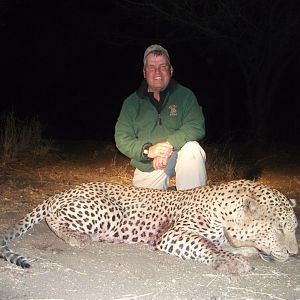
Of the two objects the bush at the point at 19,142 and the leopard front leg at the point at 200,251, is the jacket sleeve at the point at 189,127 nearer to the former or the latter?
the leopard front leg at the point at 200,251

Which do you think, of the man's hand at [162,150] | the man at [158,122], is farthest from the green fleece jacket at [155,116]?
the man's hand at [162,150]

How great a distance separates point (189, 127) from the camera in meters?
5.28

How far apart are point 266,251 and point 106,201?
1257mm

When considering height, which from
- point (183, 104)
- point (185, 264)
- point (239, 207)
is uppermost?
point (183, 104)

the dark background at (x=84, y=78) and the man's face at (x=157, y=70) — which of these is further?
the dark background at (x=84, y=78)

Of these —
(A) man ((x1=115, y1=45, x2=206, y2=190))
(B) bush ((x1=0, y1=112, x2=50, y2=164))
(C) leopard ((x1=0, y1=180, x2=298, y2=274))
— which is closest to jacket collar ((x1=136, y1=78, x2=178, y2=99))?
(A) man ((x1=115, y1=45, x2=206, y2=190))

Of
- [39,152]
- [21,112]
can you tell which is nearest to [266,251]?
[39,152]

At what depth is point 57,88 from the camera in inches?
909

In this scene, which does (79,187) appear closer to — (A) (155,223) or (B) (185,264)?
(A) (155,223)

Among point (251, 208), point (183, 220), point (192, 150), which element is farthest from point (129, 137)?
point (251, 208)

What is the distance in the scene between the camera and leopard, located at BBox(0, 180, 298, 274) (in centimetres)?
400

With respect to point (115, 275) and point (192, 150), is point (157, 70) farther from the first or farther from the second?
point (115, 275)

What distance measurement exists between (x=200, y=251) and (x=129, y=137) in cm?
169

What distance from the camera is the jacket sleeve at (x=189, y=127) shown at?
17.1 feet
